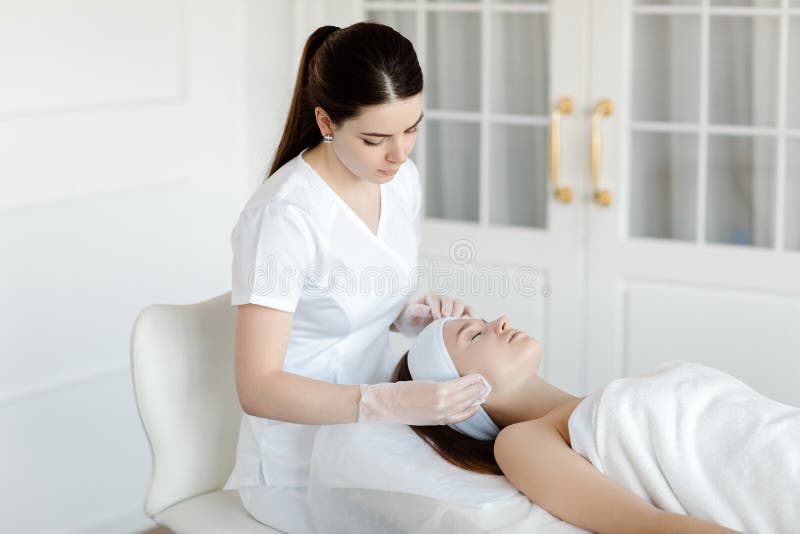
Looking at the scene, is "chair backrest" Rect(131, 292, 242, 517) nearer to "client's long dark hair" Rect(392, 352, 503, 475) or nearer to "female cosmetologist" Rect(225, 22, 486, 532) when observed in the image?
"female cosmetologist" Rect(225, 22, 486, 532)

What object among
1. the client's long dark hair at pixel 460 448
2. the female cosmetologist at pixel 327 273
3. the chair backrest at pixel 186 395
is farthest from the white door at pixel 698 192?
the chair backrest at pixel 186 395

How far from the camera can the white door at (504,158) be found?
2.90 meters

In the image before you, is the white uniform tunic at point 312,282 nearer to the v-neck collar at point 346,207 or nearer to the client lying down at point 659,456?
the v-neck collar at point 346,207

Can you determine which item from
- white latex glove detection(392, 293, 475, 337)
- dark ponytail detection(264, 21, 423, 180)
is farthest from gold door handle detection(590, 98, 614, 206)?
dark ponytail detection(264, 21, 423, 180)

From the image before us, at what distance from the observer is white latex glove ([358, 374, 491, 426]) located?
163 centimetres

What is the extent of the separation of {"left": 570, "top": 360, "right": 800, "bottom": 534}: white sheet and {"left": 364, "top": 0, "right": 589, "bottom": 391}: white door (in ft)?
4.26

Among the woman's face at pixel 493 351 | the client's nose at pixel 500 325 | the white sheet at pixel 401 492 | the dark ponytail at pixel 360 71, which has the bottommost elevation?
the white sheet at pixel 401 492

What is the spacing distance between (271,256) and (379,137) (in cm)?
25

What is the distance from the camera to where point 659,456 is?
153 centimetres

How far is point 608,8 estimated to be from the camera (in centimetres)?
278

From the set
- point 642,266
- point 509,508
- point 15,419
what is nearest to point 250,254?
point 509,508

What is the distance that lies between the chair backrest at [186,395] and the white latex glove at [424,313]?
0.31 metres

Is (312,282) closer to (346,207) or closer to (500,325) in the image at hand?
(346,207)

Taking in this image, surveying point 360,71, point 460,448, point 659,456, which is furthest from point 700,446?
point 360,71
